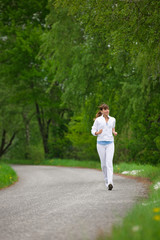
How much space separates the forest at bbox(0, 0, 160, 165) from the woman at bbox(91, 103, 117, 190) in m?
1.63

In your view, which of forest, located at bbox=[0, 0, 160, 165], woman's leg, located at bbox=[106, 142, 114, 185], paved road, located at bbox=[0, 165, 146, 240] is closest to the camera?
Result: paved road, located at bbox=[0, 165, 146, 240]

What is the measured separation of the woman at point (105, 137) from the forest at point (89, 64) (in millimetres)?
1630

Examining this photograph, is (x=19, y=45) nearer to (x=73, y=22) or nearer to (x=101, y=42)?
(x=73, y=22)

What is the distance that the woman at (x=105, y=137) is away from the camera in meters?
9.05

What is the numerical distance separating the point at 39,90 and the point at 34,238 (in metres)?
27.5

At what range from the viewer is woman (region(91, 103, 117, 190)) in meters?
9.05

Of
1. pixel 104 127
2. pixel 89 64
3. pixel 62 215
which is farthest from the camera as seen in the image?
pixel 89 64

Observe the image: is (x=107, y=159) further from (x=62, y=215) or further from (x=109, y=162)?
Result: (x=62, y=215)

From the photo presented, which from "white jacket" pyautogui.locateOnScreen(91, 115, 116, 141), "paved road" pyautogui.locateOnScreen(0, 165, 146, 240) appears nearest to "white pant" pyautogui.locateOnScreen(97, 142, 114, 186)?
"white jacket" pyautogui.locateOnScreen(91, 115, 116, 141)

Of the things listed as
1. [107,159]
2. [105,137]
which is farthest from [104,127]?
[107,159]

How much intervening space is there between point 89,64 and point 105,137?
5785mm

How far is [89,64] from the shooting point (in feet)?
46.9

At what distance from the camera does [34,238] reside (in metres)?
4.57

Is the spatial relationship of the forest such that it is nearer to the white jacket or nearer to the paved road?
the white jacket
